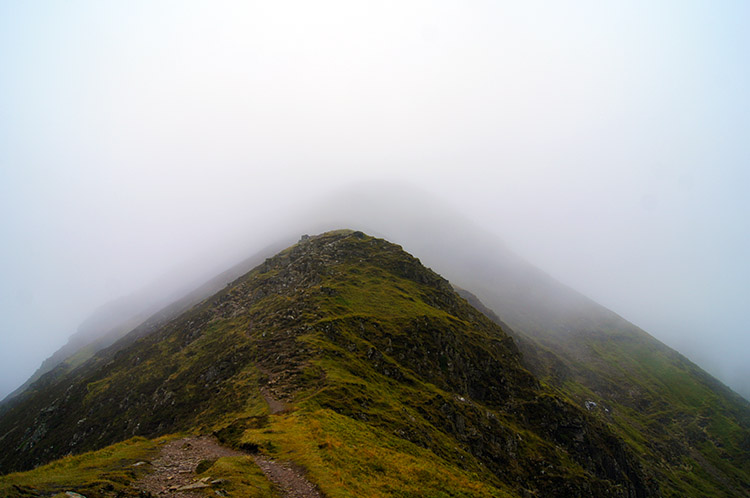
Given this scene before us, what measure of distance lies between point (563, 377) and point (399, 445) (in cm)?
15624

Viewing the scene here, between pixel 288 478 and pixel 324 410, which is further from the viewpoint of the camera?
pixel 324 410

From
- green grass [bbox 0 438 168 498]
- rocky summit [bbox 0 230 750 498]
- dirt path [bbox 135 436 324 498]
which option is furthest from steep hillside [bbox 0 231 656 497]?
green grass [bbox 0 438 168 498]

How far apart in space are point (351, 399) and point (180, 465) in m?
20.5

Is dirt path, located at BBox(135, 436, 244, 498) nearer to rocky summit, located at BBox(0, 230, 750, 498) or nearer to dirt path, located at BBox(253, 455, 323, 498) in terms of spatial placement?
rocky summit, located at BBox(0, 230, 750, 498)

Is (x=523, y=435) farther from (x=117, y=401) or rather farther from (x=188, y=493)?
(x=117, y=401)

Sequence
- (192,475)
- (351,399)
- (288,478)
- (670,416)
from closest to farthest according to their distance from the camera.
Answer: (192,475)
(288,478)
(351,399)
(670,416)

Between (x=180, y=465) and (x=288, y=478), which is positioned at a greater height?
(x=288, y=478)

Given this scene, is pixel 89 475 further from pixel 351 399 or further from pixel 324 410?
pixel 351 399

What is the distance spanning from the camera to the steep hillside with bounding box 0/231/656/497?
105 feet

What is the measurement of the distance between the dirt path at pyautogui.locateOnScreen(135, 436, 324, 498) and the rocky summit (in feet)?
0.53

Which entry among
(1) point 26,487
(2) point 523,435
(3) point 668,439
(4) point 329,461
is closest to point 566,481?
(2) point 523,435

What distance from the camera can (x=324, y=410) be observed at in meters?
37.2

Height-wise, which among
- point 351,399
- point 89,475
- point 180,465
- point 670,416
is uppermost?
point 89,475

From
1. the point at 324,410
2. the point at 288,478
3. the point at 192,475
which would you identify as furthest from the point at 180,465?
the point at 324,410
